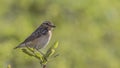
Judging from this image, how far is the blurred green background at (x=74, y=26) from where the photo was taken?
49.2ft

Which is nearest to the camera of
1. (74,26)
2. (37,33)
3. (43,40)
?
(43,40)

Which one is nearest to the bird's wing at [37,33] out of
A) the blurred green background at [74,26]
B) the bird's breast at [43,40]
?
the bird's breast at [43,40]

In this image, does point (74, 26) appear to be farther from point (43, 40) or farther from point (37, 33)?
point (43, 40)

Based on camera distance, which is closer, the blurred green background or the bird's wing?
the bird's wing

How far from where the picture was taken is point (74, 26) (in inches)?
655

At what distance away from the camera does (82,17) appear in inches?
665

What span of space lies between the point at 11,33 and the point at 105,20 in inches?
124

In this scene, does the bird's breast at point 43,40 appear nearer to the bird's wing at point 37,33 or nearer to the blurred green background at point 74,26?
the bird's wing at point 37,33

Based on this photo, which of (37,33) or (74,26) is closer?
(37,33)

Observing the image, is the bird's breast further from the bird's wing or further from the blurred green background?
the blurred green background

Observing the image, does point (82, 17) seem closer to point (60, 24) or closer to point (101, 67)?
point (60, 24)

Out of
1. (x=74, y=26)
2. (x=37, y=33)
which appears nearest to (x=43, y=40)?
(x=37, y=33)

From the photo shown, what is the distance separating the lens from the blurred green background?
15.0m

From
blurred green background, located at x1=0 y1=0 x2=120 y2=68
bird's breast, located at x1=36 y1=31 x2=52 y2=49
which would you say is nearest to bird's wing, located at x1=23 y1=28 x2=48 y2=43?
bird's breast, located at x1=36 y1=31 x2=52 y2=49
